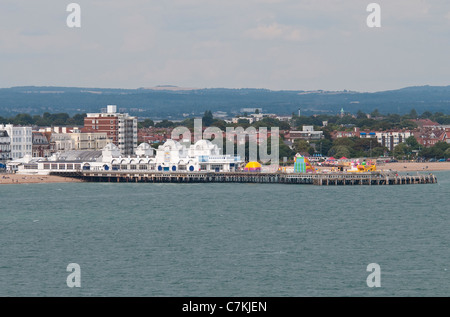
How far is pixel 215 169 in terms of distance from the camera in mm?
113938

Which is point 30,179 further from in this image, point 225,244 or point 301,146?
point 225,244

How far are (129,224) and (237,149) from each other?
211 feet

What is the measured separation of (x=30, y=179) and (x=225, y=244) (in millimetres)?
58013

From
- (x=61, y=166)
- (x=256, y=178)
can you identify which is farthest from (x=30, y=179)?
(x=256, y=178)

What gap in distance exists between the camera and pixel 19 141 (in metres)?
128

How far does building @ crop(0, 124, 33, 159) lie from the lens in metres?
128

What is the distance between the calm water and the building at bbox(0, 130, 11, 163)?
38425 millimetres

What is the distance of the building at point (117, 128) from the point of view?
5423 inches

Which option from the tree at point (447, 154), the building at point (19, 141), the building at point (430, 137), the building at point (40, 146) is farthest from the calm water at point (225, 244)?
the building at point (430, 137)

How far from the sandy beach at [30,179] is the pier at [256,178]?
136 centimetres

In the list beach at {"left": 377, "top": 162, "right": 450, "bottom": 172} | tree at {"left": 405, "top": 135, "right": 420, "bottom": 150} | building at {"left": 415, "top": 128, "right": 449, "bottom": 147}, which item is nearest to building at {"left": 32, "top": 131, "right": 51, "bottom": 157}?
beach at {"left": 377, "top": 162, "right": 450, "bottom": 172}

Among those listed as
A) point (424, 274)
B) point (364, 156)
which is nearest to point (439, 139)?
point (364, 156)

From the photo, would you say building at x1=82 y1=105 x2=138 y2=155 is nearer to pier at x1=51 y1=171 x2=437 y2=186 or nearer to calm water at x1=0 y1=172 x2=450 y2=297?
pier at x1=51 y1=171 x2=437 y2=186

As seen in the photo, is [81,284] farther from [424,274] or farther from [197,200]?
[197,200]
